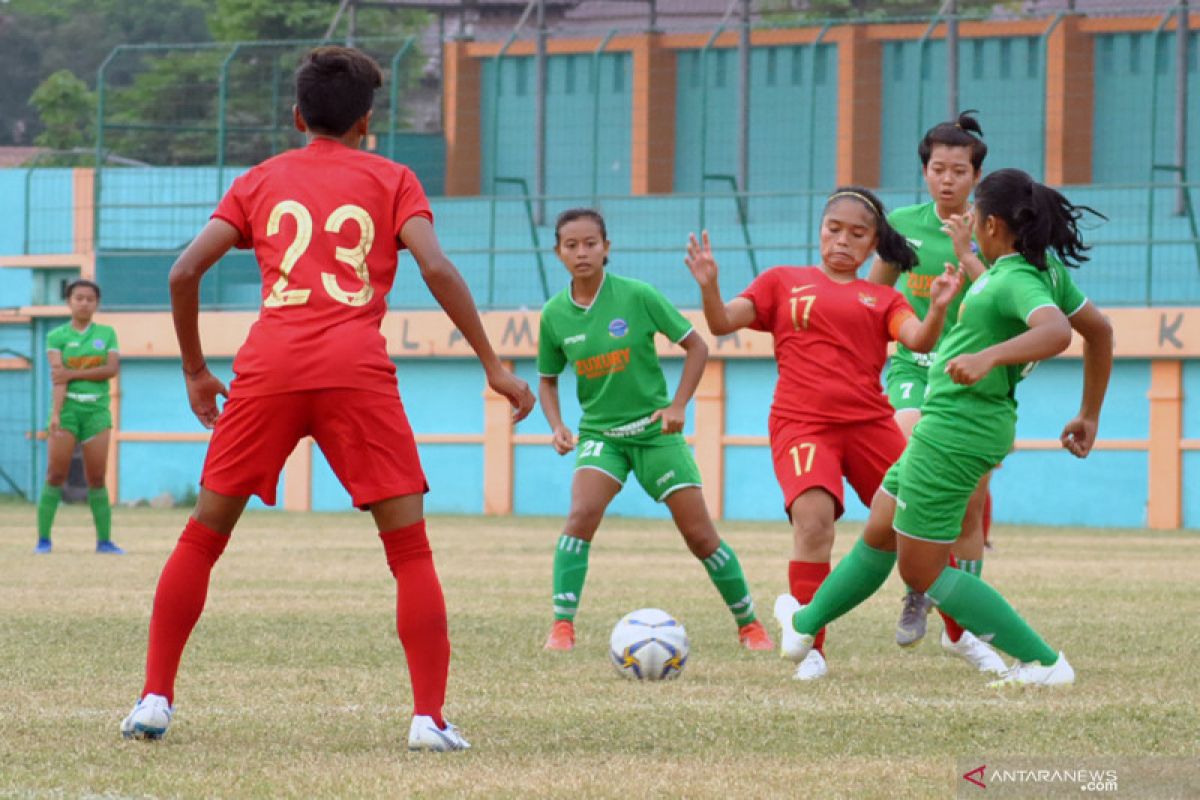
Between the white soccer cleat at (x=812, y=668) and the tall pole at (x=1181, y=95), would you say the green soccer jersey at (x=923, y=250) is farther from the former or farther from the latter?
the tall pole at (x=1181, y=95)

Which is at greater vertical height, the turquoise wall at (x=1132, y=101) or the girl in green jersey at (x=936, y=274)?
the turquoise wall at (x=1132, y=101)

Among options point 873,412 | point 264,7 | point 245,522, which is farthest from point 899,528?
point 264,7

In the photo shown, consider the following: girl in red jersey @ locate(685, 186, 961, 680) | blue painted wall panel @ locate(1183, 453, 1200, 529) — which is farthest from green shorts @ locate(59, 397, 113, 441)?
blue painted wall panel @ locate(1183, 453, 1200, 529)

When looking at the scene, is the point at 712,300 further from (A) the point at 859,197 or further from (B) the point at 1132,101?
(B) the point at 1132,101

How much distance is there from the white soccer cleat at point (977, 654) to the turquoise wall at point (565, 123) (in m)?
25.2

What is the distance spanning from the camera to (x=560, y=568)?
9664 millimetres

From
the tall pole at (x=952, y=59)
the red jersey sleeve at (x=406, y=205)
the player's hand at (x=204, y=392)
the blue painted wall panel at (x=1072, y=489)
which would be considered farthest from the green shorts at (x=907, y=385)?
the tall pole at (x=952, y=59)

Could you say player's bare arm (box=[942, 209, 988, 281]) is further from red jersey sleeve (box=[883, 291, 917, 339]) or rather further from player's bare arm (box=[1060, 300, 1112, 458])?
red jersey sleeve (box=[883, 291, 917, 339])

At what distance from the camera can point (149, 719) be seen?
6066mm

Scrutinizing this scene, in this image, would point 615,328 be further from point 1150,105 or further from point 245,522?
point 1150,105

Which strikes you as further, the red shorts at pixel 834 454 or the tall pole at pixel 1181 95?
the tall pole at pixel 1181 95

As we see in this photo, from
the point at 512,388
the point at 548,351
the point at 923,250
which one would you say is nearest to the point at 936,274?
the point at 923,250

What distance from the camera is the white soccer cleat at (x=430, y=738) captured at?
5.93 metres

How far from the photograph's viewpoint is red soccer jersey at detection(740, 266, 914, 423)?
8.61m
